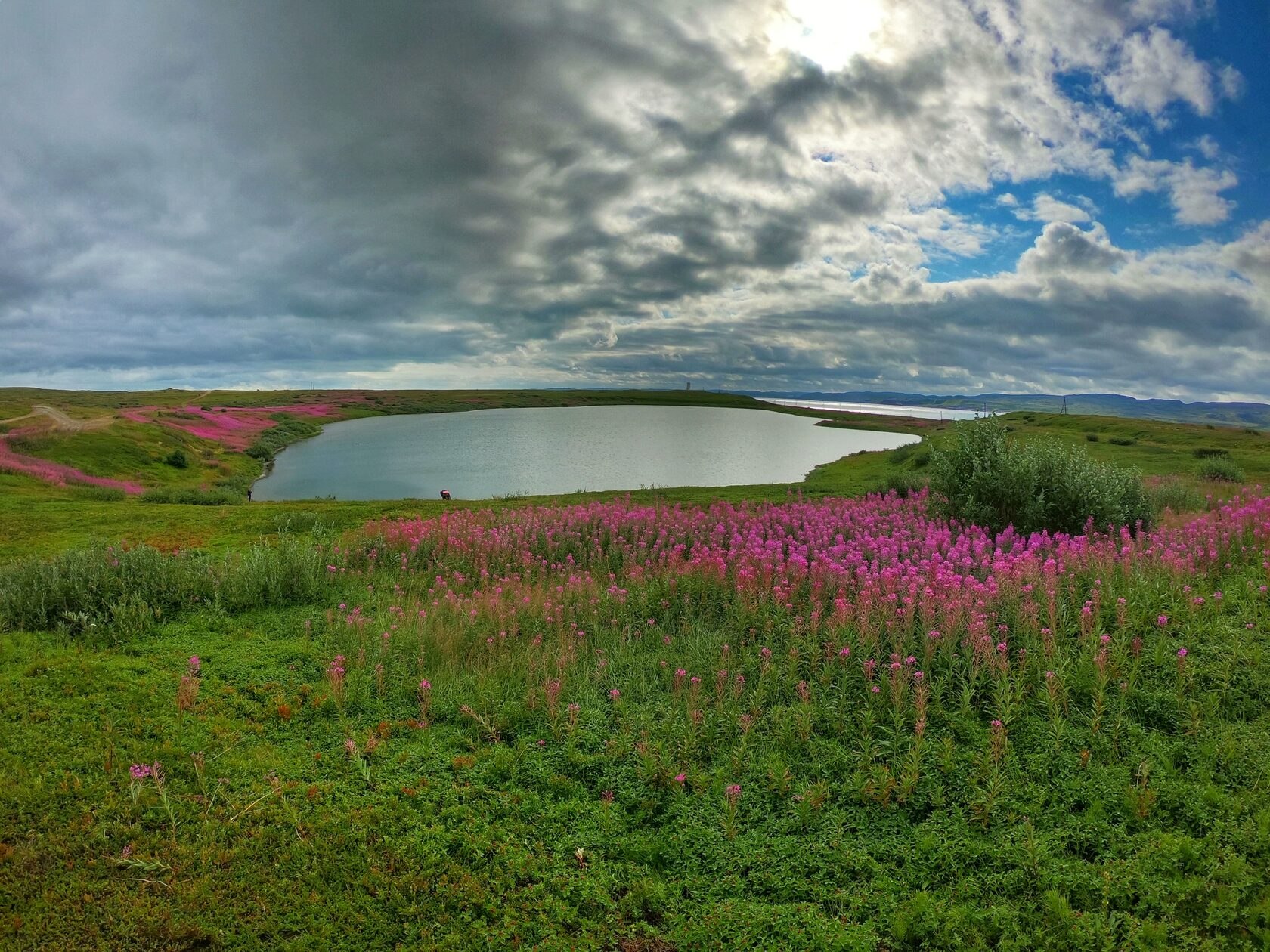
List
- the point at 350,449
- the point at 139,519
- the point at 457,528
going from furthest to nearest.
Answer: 1. the point at 350,449
2. the point at 139,519
3. the point at 457,528

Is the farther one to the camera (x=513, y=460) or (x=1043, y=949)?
(x=513, y=460)

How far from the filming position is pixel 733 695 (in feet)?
21.9

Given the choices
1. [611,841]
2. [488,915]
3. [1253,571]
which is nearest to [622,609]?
[611,841]

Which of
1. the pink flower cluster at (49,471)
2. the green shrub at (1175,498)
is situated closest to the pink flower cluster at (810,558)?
the green shrub at (1175,498)

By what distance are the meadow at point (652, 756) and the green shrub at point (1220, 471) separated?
49.9 feet

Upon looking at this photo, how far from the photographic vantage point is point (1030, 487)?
1348 centimetres

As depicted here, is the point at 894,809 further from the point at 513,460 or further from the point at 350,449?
the point at 350,449

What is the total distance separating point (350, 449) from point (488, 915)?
7038cm

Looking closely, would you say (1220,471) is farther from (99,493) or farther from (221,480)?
(221,480)

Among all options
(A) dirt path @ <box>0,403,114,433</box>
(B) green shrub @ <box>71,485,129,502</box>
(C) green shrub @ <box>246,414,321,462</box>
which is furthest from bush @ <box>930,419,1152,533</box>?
(C) green shrub @ <box>246,414,321,462</box>

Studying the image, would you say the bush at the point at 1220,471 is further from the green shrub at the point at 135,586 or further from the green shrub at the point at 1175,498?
the green shrub at the point at 135,586

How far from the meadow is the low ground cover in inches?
1.2

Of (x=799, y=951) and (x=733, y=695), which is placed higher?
(x=733, y=695)

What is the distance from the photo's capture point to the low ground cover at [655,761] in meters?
4.23
